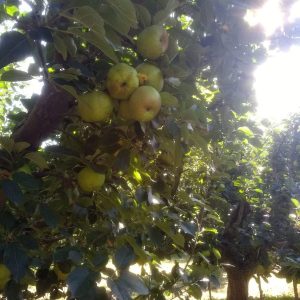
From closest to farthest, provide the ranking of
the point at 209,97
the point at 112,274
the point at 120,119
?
1. the point at 112,274
2. the point at 120,119
3. the point at 209,97

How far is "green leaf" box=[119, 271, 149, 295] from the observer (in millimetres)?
1190

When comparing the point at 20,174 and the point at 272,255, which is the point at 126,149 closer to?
the point at 20,174

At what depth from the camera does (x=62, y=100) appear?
1.46 metres

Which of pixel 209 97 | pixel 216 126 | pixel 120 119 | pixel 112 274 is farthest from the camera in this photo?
pixel 209 97

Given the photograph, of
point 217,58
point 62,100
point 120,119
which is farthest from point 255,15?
point 62,100

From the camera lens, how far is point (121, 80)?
4.15ft

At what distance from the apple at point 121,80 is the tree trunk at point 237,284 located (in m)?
6.10

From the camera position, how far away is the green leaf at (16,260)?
1314 mm

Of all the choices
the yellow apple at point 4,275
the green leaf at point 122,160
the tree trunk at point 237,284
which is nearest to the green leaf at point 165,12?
the green leaf at point 122,160

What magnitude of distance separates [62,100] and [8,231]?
0.56m

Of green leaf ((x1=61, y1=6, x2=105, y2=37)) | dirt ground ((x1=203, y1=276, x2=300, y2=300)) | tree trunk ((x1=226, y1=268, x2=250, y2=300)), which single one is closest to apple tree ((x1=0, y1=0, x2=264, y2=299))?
green leaf ((x1=61, y1=6, x2=105, y2=37))

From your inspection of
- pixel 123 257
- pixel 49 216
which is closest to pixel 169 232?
pixel 123 257

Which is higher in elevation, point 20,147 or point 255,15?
point 255,15

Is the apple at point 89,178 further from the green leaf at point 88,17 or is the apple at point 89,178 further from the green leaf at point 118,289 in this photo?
the green leaf at point 88,17
